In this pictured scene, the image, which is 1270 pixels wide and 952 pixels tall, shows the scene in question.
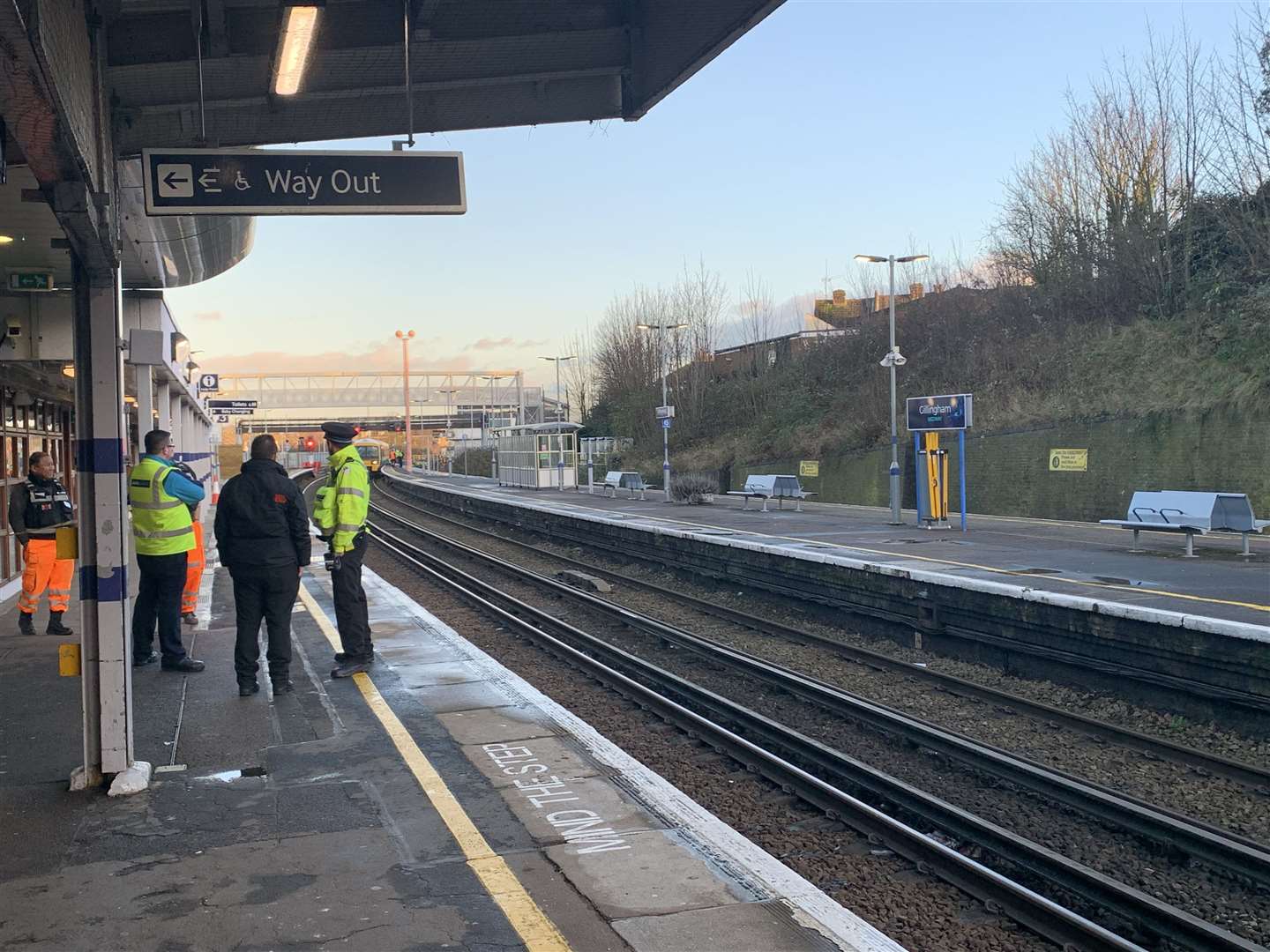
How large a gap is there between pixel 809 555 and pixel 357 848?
10.2 meters

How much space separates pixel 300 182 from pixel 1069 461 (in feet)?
Answer: 71.0

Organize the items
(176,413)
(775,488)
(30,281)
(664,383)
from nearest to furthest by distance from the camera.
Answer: (30,281)
(176,413)
(775,488)
(664,383)

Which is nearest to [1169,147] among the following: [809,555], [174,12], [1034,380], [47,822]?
[1034,380]

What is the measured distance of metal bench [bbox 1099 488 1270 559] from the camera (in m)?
15.1

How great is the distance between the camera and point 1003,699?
8875mm

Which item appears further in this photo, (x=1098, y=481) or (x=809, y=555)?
(x=1098, y=481)

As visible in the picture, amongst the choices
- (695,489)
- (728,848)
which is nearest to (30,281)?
(728,848)

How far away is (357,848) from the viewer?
4531mm

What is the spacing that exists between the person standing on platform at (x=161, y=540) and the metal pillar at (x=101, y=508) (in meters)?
2.52

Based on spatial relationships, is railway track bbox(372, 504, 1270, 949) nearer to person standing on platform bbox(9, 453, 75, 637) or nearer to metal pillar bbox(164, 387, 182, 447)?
person standing on platform bbox(9, 453, 75, 637)

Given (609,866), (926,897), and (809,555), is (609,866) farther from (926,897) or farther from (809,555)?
(809,555)

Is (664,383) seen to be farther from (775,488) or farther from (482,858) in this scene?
(482,858)

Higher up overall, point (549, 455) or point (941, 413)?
point (941, 413)

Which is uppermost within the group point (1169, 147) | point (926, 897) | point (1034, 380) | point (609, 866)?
point (1169, 147)
